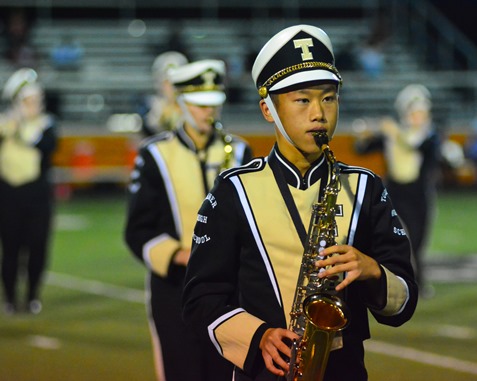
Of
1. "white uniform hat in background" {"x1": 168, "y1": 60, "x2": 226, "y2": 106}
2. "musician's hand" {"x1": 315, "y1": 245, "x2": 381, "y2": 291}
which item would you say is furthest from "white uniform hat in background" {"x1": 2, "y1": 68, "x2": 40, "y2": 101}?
"musician's hand" {"x1": 315, "y1": 245, "x2": 381, "y2": 291}

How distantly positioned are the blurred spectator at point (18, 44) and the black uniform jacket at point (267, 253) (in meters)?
19.4

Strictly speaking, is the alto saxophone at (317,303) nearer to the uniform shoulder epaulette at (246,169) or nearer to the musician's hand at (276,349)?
the musician's hand at (276,349)

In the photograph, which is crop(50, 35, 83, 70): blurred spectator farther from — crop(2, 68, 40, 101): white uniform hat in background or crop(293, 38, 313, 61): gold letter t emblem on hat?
crop(293, 38, 313, 61): gold letter t emblem on hat

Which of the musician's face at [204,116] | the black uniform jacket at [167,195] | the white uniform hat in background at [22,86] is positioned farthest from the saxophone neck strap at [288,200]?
the white uniform hat in background at [22,86]

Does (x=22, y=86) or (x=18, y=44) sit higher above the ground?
(x=18, y=44)

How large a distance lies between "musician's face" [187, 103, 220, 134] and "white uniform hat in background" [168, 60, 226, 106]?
0.02 meters

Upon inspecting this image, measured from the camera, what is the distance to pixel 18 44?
75.1ft

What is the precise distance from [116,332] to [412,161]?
3577 millimetres

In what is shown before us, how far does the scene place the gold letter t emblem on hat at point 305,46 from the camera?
129 inches

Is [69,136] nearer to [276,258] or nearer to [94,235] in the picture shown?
[94,235]

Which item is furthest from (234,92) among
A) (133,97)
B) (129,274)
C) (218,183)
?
(218,183)

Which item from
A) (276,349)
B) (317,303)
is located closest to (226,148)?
(276,349)

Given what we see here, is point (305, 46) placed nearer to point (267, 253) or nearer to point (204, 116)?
point (267, 253)

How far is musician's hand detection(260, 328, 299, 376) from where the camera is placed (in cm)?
310
